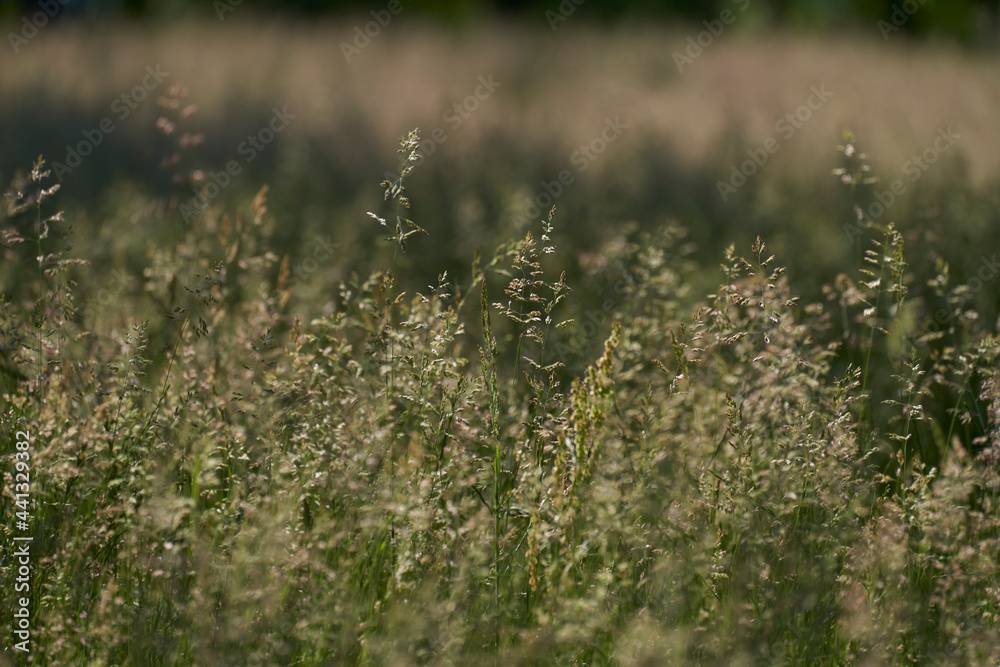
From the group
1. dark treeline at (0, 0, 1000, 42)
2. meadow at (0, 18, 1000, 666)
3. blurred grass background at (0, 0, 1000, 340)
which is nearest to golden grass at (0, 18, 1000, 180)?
blurred grass background at (0, 0, 1000, 340)

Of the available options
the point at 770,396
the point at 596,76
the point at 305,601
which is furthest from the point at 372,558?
the point at 596,76

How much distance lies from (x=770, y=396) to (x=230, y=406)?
1442 mm

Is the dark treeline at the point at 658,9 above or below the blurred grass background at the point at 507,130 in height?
above

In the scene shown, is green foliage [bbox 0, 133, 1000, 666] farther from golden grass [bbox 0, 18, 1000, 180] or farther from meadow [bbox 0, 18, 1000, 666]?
golden grass [bbox 0, 18, 1000, 180]

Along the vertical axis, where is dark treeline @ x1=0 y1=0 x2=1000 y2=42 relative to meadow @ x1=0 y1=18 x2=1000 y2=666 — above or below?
above

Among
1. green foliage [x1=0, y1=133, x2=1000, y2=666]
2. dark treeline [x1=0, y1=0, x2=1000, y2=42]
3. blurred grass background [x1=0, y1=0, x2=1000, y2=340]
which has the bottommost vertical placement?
green foliage [x1=0, y1=133, x2=1000, y2=666]

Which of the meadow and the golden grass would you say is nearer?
the meadow

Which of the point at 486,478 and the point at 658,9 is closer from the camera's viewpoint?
the point at 486,478

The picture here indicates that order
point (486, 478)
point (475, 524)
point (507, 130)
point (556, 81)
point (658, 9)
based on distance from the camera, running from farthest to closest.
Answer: point (658, 9)
point (556, 81)
point (507, 130)
point (486, 478)
point (475, 524)

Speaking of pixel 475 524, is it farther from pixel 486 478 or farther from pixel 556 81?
pixel 556 81

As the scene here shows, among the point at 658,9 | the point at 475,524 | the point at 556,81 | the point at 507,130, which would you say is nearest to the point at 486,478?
the point at 475,524

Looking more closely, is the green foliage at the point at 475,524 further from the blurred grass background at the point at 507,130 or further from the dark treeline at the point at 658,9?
the dark treeline at the point at 658,9

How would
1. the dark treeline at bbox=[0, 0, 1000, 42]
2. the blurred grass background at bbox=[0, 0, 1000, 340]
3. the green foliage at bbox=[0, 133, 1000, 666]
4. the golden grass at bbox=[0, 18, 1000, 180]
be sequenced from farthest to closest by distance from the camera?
the dark treeline at bbox=[0, 0, 1000, 42] → the golden grass at bbox=[0, 18, 1000, 180] → the blurred grass background at bbox=[0, 0, 1000, 340] → the green foliage at bbox=[0, 133, 1000, 666]

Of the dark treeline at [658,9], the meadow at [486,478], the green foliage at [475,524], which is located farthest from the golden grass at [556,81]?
the green foliage at [475,524]
